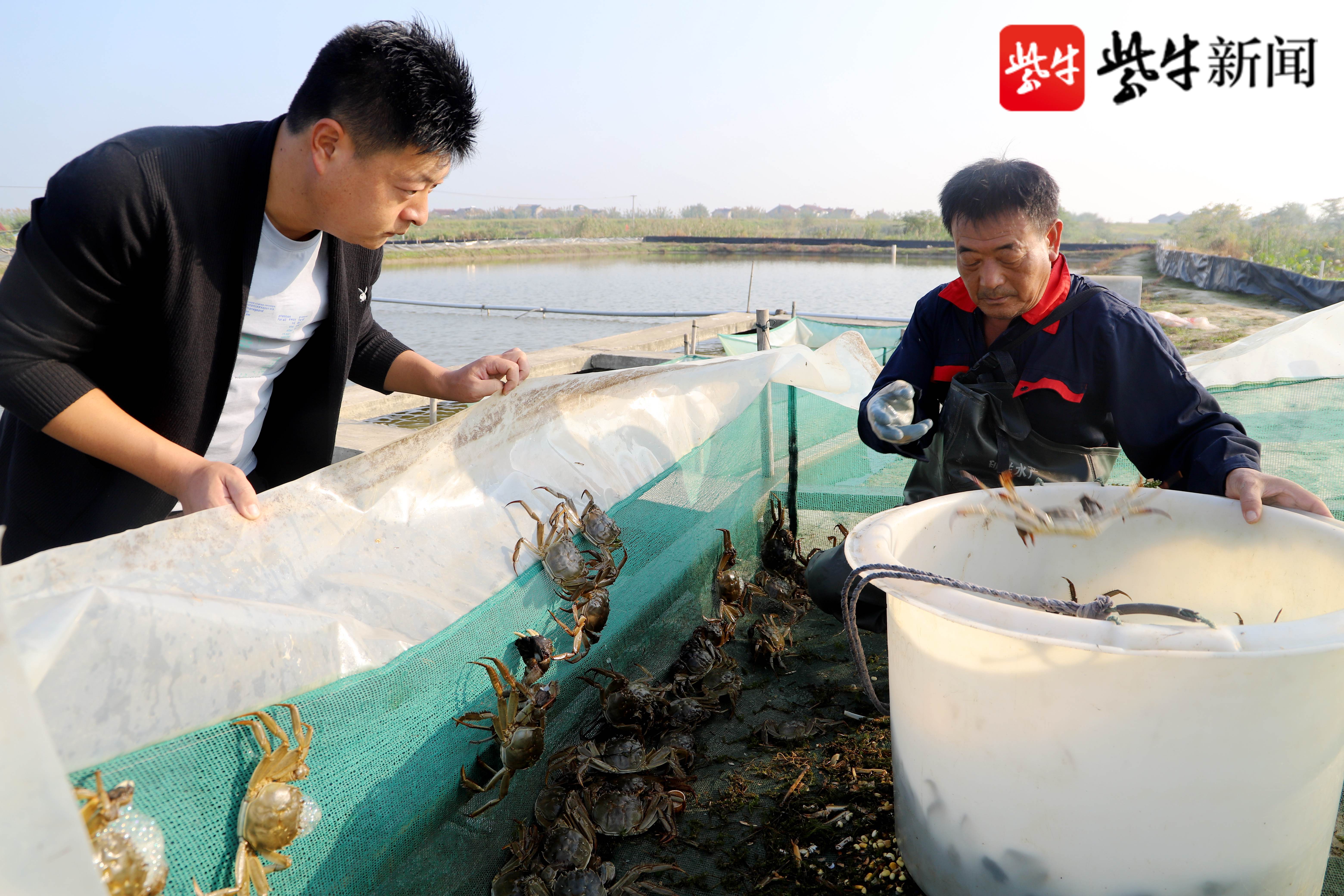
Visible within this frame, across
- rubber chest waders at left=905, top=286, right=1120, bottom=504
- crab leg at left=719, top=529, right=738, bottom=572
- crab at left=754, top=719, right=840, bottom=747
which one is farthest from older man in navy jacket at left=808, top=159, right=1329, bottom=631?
crab at left=754, top=719, right=840, bottom=747

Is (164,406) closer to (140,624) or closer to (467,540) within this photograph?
(467,540)

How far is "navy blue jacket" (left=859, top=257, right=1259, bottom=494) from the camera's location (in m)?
2.22

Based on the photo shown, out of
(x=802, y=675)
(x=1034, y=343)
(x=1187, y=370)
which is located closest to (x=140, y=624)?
(x=802, y=675)

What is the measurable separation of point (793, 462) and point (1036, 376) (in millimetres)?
1344

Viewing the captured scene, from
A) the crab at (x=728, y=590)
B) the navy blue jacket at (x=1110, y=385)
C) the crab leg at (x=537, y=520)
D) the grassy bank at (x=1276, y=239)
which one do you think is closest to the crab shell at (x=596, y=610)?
the crab leg at (x=537, y=520)

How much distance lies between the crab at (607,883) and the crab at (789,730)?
0.59 m

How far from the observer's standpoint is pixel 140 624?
1.18m

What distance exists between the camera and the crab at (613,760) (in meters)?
2.09

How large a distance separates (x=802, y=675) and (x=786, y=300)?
13.2 metres

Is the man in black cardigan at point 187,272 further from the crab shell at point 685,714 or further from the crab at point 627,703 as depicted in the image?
the crab shell at point 685,714

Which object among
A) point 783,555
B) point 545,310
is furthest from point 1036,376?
point 545,310

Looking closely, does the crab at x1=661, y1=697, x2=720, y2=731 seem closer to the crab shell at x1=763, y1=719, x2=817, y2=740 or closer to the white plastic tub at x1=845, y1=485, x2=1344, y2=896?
the crab shell at x1=763, y1=719, x2=817, y2=740

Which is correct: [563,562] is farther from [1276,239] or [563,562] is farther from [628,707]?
[1276,239]

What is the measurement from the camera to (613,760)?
2111 mm
